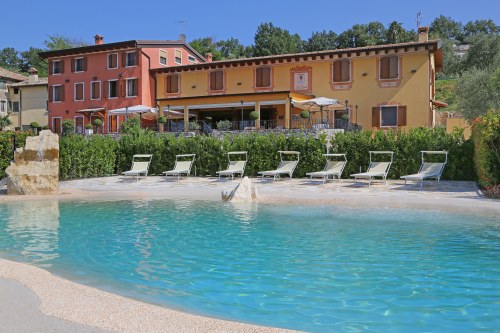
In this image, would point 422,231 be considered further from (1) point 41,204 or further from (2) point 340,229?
(1) point 41,204

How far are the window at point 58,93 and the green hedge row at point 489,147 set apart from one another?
33.2m

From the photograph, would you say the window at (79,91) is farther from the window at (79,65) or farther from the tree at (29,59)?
the tree at (29,59)

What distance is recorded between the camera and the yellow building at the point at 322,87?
2714 cm

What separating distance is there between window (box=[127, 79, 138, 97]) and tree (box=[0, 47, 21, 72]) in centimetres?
4784

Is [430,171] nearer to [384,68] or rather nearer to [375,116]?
[375,116]

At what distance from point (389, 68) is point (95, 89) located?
71.7 feet

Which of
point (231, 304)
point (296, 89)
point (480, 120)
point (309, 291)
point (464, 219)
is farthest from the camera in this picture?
point (296, 89)

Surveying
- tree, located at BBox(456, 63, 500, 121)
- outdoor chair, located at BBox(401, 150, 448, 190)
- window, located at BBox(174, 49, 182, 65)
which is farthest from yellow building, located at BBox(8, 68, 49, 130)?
outdoor chair, located at BBox(401, 150, 448, 190)

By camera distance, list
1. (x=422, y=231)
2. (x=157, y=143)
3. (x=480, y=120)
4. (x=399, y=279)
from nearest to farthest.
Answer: (x=399, y=279), (x=422, y=231), (x=480, y=120), (x=157, y=143)

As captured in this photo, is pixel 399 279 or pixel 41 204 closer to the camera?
pixel 399 279

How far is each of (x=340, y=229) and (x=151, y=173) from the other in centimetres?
1270

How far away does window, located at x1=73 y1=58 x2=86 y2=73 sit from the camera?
121 feet

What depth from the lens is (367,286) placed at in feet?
16.5

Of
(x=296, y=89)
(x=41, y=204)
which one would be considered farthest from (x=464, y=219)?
(x=296, y=89)
